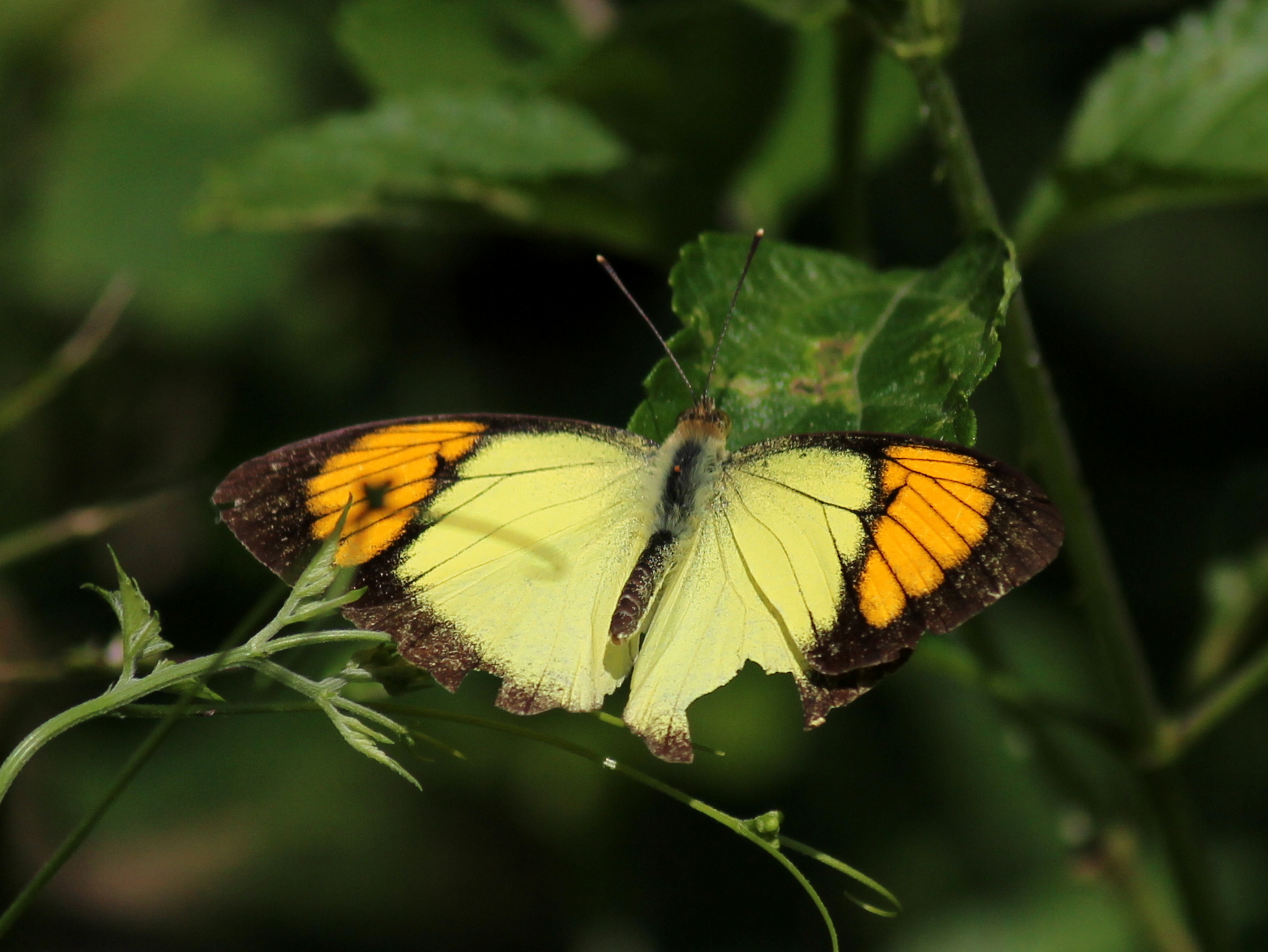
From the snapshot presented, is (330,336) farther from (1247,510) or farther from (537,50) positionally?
(1247,510)

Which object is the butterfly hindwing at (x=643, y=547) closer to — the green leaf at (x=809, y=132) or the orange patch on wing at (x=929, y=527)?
the orange patch on wing at (x=929, y=527)

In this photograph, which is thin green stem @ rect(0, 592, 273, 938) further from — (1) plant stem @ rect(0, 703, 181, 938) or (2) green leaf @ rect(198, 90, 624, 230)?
(2) green leaf @ rect(198, 90, 624, 230)

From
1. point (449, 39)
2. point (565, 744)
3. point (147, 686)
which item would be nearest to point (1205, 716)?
point (565, 744)

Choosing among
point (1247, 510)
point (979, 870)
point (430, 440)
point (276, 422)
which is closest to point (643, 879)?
point (979, 870)

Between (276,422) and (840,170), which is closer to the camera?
(840,170)

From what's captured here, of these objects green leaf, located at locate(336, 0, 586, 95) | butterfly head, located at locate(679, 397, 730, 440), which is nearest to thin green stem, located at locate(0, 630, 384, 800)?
butterfly head, located at locate(679, 397, 730, 440)

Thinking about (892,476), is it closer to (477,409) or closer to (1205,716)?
(1205,716)
